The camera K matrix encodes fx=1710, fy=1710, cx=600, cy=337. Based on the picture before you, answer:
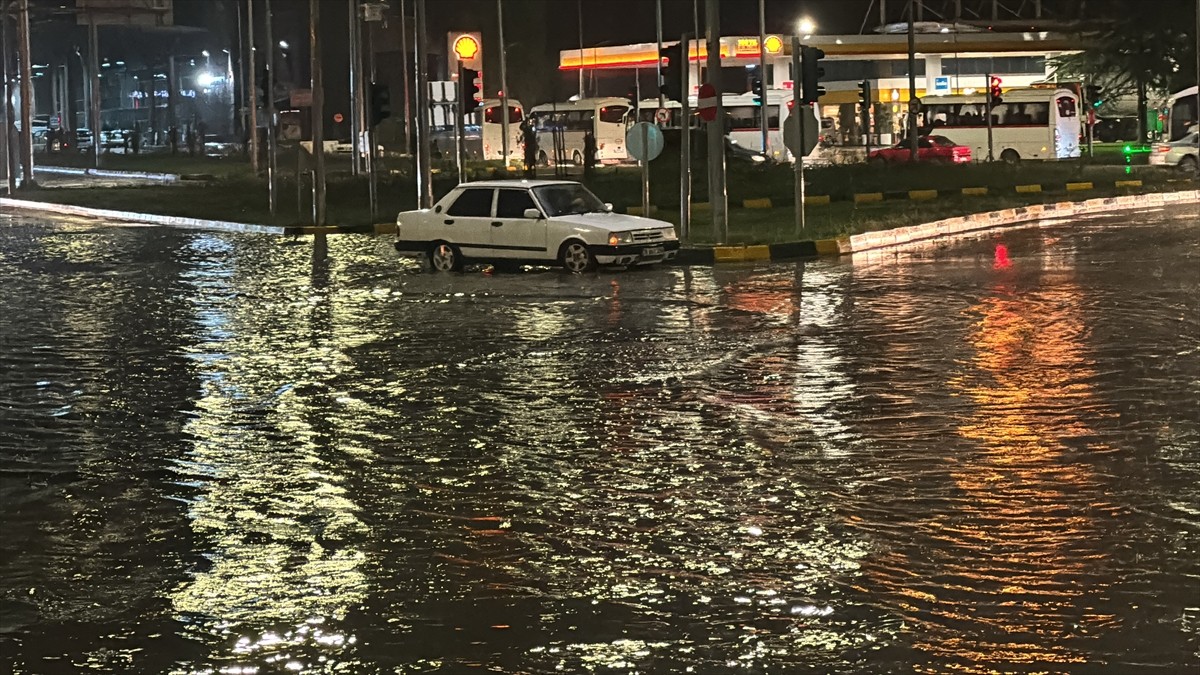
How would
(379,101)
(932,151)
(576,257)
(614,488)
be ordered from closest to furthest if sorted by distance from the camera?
(614,488), (576,257), (379,101), (932,151)

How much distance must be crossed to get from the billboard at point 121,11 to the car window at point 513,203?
125ft

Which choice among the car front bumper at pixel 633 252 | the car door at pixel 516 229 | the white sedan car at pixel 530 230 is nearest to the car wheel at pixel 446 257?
the white sedan car at pixel 530 230

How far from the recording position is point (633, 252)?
23.6 metres

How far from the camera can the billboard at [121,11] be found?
195 feet

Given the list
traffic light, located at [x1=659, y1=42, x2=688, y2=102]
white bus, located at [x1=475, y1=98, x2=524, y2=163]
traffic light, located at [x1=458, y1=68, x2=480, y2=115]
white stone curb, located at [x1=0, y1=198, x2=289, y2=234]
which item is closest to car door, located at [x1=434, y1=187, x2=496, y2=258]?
traffic light, located at [x1=659, y1=42, x2=688, y2=102]

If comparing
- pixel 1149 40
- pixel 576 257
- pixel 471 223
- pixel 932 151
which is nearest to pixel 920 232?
pixel 576 257

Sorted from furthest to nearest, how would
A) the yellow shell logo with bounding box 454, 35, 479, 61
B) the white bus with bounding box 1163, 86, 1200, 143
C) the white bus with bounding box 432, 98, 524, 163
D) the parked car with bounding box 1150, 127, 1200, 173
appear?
the white bus with bounding box 432, 98, 524, 163
the white bus with bounding box 1163, 86, 1200, 143
the parked car with bounding box 1150, 127, 1200, 173
the yellow shell logo with bounding box 454, 35, 479, 61

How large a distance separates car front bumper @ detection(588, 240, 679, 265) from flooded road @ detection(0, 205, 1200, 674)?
4.76 metres

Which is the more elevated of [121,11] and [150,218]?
[121,11]

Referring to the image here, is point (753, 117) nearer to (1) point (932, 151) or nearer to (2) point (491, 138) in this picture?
(1) point (932, 151)

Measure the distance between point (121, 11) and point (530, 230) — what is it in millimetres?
40608

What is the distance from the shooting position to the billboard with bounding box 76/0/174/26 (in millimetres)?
59469

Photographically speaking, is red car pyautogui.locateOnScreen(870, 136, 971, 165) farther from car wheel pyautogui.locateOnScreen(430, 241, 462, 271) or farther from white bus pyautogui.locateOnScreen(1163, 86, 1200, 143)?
Result: car wheel pyautogui.locateOnScreen(430, 241, 462, 271)

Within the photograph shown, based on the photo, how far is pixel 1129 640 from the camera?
600cm
